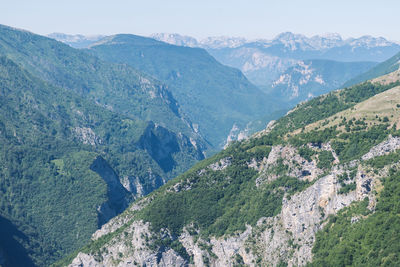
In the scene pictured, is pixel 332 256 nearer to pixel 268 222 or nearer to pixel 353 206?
pixel 353 206

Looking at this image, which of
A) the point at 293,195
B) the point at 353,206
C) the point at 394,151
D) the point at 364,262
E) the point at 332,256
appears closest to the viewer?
the point at 364,262

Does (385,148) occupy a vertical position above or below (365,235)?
above

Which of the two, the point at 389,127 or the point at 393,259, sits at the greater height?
the point at 389,127

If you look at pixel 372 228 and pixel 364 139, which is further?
pixel 364 139

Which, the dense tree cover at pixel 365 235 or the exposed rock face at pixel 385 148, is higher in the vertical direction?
the exposed rock face at pixel 385 148

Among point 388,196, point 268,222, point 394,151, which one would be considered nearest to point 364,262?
point 388,196

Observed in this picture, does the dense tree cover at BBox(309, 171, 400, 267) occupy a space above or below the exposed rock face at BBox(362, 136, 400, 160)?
below

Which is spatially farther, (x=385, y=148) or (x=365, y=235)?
(x=385, y=148)

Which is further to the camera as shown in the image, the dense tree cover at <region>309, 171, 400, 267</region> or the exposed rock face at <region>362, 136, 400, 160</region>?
the exposed rock face at <region>362, 136, 400, 160</region>
